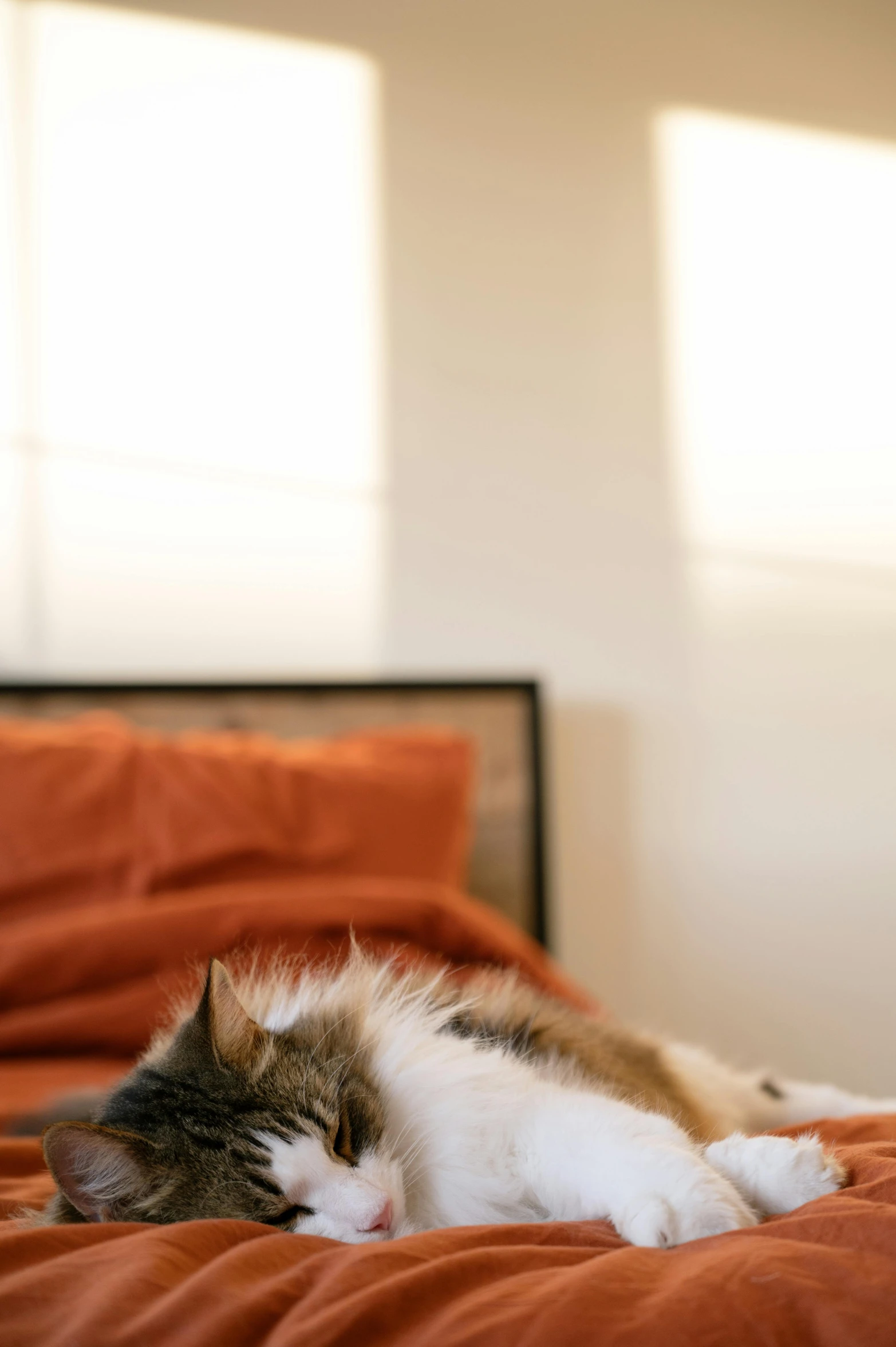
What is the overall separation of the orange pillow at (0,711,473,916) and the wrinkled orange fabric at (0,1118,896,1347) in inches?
45.0

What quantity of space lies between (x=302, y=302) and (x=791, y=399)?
1336 mm

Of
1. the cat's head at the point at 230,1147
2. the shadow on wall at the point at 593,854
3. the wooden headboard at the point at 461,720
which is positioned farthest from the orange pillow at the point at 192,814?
the cat's head at the point at 230,1147

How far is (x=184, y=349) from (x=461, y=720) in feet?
3.68

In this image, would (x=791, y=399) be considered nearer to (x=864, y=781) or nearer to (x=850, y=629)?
(x=850, y=629)

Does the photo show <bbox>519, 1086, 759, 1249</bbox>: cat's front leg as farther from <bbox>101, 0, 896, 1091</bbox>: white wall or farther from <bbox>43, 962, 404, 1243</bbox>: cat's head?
<bbox>101, 0, 896, 1091</bbox>: white wall

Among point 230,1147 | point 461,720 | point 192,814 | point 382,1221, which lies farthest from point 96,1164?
point 461,720

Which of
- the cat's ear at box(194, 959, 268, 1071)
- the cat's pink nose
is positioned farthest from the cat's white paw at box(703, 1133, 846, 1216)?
the cat's ear at box(194, 959, 268, 1071)

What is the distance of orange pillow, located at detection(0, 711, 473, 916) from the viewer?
1.82 metres

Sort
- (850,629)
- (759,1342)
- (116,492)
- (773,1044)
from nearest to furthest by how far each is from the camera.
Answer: (759,1342) < (116,492) < (773,1044) < (850,629)

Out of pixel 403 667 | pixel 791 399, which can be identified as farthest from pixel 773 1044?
pixel 791 399

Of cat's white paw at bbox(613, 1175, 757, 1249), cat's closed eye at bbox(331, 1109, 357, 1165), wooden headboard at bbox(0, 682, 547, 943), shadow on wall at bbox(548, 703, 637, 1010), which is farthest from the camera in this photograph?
shadow on wall at bbox(548, 703, 637, 1010)

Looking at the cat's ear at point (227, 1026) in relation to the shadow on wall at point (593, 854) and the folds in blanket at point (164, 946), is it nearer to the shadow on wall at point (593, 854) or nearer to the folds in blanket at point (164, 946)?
the folds in blanket at point (164, 946)

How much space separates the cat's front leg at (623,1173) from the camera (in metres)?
0.72

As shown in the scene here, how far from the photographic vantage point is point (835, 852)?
9.18 ft
